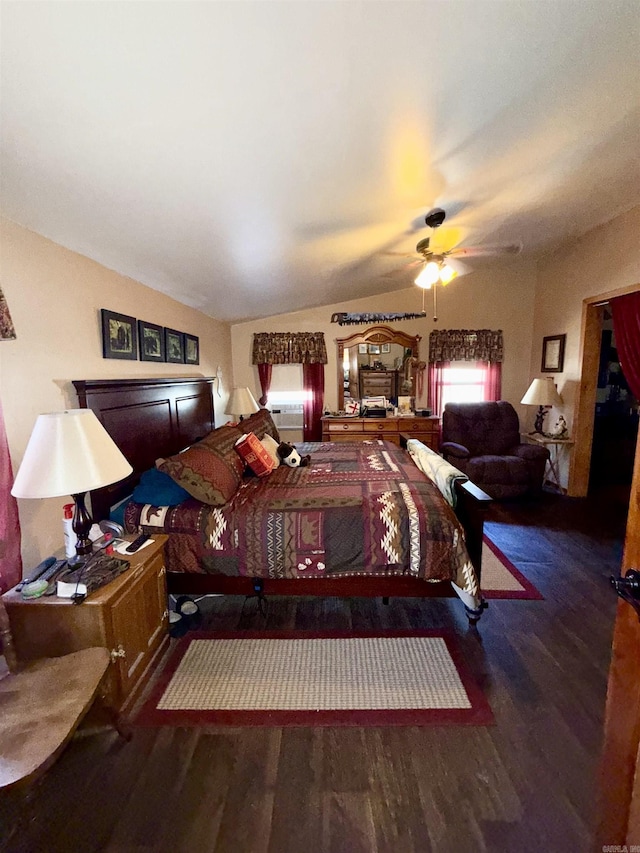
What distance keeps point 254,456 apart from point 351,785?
1.88m

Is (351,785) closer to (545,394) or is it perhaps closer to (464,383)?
(545,394)

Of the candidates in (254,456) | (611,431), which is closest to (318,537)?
(254,456)

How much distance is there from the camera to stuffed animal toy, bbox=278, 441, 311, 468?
10.0ft

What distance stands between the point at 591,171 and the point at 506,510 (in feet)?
9.77

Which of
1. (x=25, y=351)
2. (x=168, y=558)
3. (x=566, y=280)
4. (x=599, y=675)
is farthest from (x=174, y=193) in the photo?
(x=566, y=280)

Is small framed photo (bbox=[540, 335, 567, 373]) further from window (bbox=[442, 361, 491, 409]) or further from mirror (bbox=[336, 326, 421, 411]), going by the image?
mirror (bbox=[336, 326, 421, 411])

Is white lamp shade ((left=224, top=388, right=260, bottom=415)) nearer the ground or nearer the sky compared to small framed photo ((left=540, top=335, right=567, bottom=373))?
nearer the ground

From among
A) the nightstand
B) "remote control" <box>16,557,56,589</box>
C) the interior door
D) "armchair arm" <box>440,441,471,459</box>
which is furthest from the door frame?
"remote control" <box>16,557,56,589</box>

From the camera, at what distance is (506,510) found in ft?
13.1

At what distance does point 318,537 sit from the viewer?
2.10 m

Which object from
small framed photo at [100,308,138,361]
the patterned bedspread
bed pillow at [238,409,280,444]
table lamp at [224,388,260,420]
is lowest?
the patterned bedspread

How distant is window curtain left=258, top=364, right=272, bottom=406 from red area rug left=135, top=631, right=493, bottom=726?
11.2 feet

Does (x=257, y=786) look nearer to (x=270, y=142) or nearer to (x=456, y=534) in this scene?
(x=456, y=534)

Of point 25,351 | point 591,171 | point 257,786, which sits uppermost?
point 591,171
